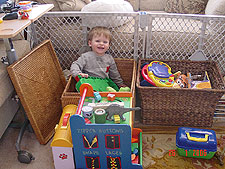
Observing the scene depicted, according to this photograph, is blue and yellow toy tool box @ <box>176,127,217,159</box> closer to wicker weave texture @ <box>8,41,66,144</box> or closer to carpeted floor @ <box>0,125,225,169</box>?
carpeted floor @ <box>0,125,225,169</box>

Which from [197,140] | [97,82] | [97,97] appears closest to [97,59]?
[97,82]

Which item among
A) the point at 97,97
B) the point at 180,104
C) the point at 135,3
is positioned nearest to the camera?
the point at 97,97

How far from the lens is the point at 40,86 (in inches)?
63.4

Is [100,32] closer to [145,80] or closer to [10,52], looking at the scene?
[145,80]

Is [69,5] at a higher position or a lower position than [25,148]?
higher

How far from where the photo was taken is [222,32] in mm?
1771

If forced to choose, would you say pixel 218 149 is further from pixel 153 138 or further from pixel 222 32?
pixel 222 32

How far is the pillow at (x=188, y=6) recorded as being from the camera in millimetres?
2268

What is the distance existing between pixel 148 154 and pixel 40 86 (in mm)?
802

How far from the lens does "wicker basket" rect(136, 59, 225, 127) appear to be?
159cm

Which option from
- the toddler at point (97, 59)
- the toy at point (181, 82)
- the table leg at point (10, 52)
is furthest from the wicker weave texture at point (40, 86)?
the toy at point (181, 82)

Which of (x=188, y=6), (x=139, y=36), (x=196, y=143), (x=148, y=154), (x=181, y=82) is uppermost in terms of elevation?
(x=188, y=6)

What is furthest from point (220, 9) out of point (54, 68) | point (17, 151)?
point (17, 151)

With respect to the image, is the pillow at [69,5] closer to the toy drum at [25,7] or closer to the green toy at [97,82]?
the toy drum at [25,7]
